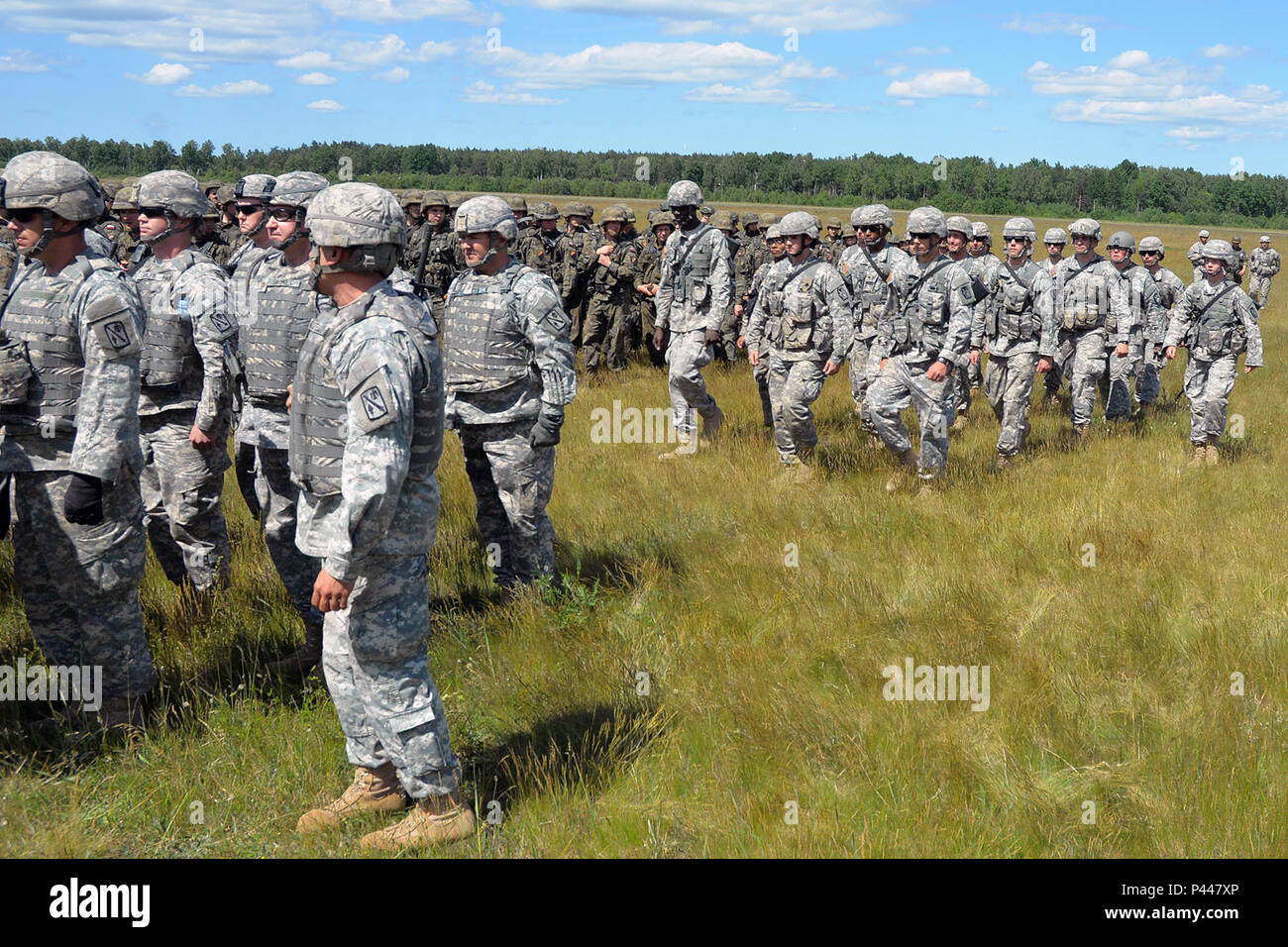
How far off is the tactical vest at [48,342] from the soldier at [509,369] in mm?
2161

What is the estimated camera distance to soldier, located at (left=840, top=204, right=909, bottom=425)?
10.5 m

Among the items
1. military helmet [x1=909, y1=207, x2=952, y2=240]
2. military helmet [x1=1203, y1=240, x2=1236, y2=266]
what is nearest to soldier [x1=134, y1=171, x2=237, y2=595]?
military helmet [x1=909, y1=207, x2=952, y2=240]

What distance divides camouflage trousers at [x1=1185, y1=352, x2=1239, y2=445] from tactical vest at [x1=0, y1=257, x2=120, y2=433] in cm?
1017

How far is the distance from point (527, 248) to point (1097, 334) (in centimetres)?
909

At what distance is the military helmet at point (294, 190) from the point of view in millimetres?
5621

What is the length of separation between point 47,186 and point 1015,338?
30.9 feet

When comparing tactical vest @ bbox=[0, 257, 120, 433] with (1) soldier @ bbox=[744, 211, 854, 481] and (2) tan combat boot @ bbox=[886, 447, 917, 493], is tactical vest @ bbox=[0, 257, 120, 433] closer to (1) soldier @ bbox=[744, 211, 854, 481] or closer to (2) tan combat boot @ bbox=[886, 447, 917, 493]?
(1) soldier @ bbox=[744, 211, 854, 481]

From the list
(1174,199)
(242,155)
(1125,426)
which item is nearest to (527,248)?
(1125,426)

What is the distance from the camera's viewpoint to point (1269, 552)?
7512 millimetres

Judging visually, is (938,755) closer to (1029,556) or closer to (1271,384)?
(1029,556)

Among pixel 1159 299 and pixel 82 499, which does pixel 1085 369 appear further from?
pixel 82 499

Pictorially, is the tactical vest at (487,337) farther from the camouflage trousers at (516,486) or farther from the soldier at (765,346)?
the soldier at (765,346)

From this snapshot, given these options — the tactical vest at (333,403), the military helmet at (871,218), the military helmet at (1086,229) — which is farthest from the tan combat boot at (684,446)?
the tactical vest at (333,403)

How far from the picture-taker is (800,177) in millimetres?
142250
